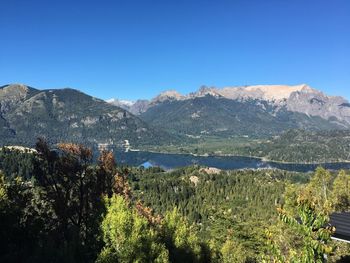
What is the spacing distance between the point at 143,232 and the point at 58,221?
1554 centimetres

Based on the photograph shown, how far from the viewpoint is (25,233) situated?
43.7m

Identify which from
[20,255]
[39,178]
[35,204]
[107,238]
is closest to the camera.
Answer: [107,238]

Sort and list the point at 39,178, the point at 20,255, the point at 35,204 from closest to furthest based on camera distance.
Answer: the point at 20,255 → the point at 39,178 → the point at 35,204

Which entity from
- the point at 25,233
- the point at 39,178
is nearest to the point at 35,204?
the point at 25,233

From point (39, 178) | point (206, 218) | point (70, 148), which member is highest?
point (70, 148)

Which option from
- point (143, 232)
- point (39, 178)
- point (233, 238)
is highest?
point (39, 178)

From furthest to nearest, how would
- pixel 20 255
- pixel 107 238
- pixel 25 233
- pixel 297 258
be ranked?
1. pixel 25 233
2. pixel 20 255
3. pixel 107 238
4. pixel 297 258

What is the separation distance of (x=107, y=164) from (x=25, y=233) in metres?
12.8

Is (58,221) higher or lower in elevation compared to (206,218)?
higher

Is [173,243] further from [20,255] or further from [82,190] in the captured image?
[20,255]

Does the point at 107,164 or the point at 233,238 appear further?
the point at 233,238

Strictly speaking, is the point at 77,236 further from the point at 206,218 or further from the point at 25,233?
the point at 206,218

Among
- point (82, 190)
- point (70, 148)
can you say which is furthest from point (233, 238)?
point (70, 148)

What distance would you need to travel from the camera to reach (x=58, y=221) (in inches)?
1690
